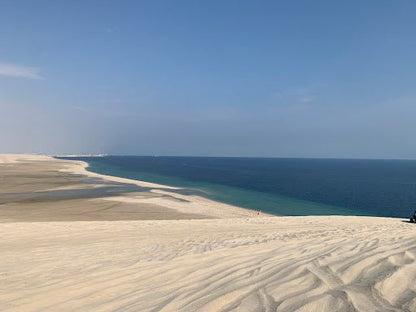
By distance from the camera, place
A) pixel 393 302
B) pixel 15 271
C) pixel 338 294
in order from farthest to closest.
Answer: pixel 15 271 < pixel 338 294 < pixel 393 302

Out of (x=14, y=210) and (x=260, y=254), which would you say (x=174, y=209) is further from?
(x=260, y=254)

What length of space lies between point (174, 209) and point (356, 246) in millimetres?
23014

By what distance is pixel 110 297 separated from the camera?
4.11m

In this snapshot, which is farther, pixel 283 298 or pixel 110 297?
pixel 110 297

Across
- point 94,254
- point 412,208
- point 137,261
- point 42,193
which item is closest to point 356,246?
point 137,261

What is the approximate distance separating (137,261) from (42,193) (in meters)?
34.4

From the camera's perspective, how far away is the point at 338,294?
11.2ft

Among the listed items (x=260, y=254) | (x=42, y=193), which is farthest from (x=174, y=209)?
(x=260, y=254)

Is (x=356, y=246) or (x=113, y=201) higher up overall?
(x=356, y=246)

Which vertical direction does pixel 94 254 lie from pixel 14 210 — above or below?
above

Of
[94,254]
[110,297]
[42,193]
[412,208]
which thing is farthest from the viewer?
[412,208]

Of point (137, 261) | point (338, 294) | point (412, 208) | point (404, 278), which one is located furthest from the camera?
point (412, 208)

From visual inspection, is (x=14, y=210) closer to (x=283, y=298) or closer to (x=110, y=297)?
(x=110, y=297)

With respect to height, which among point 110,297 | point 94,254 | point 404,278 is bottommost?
point 94,254
